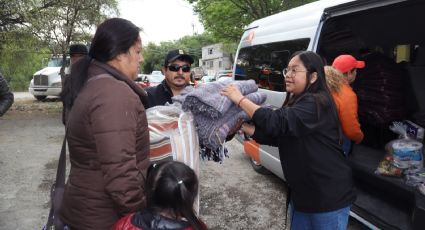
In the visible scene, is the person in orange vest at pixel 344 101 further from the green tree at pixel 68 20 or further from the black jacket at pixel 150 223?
the green tree at pixel 68 20

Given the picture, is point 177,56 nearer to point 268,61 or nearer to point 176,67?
point 176,67

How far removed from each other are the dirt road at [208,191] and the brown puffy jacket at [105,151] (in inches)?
98.8

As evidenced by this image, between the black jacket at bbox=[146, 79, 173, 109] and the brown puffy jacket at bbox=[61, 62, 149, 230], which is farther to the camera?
the black jacket at bbox=[146, 79, 173, 109]

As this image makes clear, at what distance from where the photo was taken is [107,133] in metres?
1.52

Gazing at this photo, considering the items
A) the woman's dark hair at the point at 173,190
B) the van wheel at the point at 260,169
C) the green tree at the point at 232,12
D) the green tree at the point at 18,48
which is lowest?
the van wheel at the point at 260,169

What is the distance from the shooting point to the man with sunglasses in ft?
10.2

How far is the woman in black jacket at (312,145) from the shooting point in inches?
83.3

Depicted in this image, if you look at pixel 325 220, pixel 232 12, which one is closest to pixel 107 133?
pixel 325 220

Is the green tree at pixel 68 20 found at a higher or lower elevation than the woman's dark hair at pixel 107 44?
higher

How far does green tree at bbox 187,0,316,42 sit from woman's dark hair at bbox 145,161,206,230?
17755mm

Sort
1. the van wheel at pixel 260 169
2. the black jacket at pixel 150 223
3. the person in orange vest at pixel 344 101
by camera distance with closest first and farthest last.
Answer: the black jacket at pixel 150 223 → the person in orange vest at pixel 344 101 → the van wheel at pixel 260 169

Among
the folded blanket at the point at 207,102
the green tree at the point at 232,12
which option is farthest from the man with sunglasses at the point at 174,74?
the green tree at the point at 232,12

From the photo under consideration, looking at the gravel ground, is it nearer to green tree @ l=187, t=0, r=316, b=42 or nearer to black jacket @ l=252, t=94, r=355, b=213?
black jacket @ l=252, t=94, r=355, b=213

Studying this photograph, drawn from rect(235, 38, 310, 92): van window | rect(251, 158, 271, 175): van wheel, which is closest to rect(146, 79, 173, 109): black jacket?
rect(235, 38, 310, 92): van window
